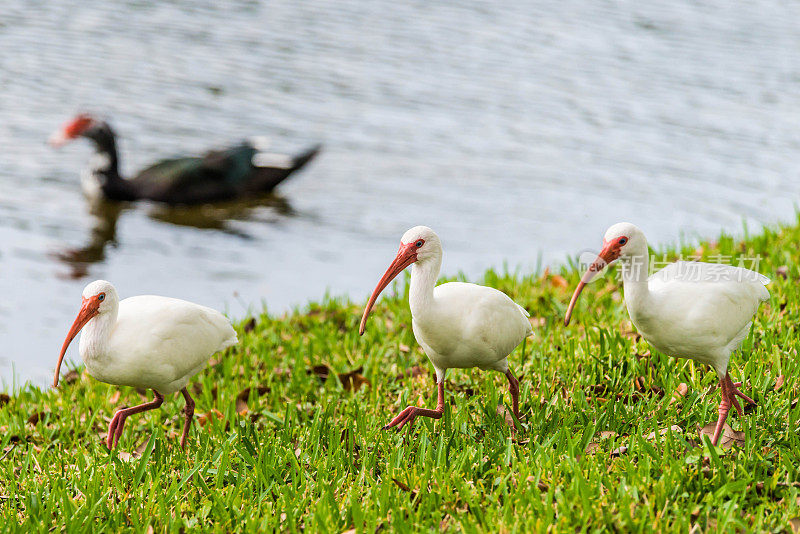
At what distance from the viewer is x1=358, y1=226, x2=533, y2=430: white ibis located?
12.7 ft

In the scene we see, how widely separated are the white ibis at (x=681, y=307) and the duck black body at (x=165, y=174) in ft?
23.7

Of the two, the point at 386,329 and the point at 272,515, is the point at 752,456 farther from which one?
the point at 386,329

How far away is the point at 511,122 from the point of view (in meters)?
12.3

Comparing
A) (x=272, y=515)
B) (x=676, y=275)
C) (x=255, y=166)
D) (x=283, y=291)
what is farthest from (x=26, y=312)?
(x=676, y=275)

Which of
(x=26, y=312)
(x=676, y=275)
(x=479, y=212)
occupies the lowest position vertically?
(x=26, y=312)

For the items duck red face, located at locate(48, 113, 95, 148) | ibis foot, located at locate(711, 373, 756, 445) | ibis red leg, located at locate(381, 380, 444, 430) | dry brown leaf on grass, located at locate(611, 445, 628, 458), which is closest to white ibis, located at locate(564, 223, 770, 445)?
ibis foot, located at locate(711, 373, 756, 445)

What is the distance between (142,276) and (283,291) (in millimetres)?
1357

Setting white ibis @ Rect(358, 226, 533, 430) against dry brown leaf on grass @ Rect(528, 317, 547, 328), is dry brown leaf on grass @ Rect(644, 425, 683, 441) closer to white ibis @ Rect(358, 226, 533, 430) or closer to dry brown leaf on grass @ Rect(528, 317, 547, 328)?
white ibis @ Rect(358, 226, 533, 430)

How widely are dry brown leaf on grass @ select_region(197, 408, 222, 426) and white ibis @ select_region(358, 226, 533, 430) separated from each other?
1.26 metres

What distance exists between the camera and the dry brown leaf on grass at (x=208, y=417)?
4.85 metres

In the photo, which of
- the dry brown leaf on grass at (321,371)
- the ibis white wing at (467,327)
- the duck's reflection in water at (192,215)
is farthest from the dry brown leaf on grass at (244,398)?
the duck's reflection in water at (192,215)

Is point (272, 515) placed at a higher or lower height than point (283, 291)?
higher

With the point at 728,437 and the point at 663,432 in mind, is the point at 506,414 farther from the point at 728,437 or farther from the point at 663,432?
the point at 728,437

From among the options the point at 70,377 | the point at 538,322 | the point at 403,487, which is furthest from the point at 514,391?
the point at 70,377
